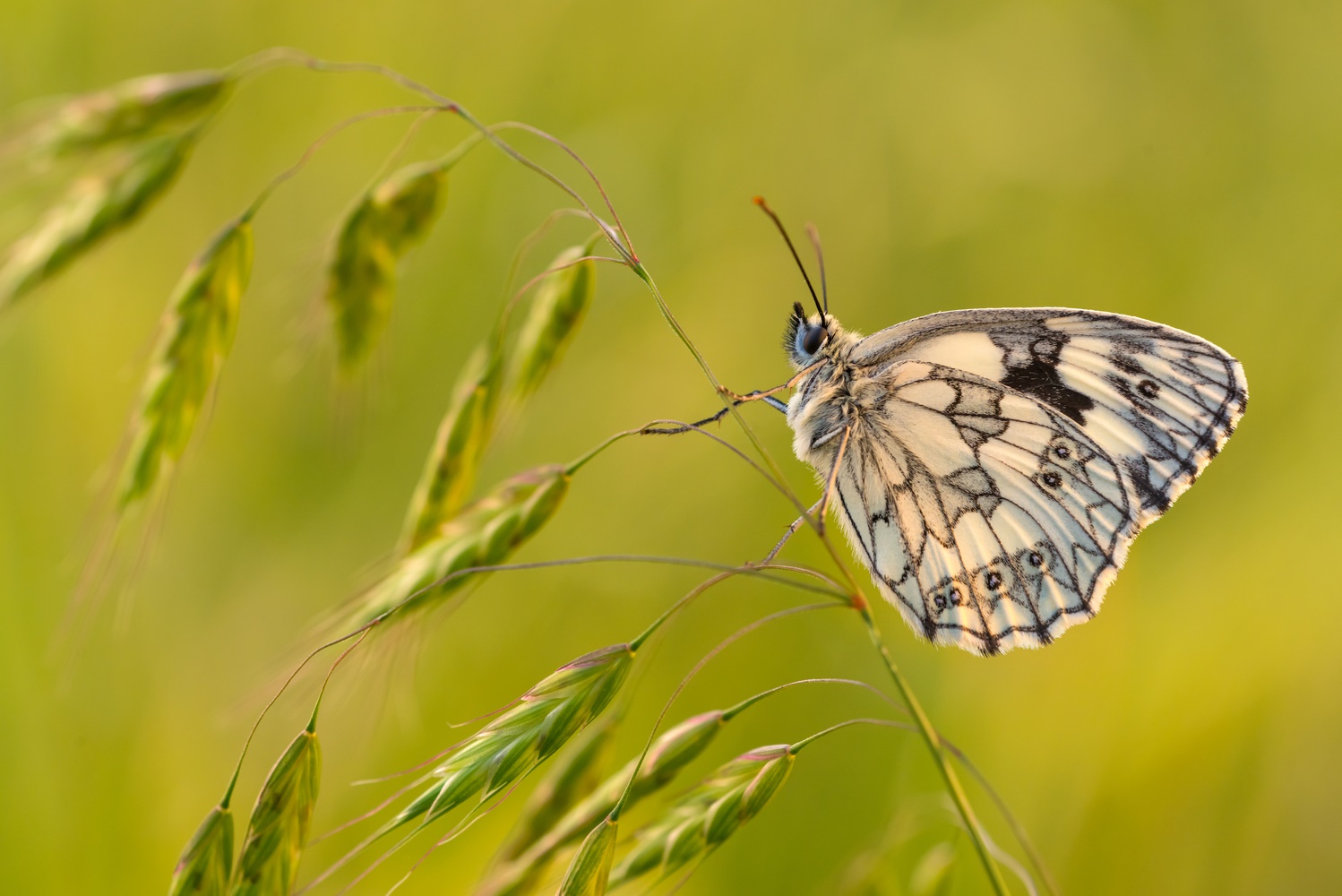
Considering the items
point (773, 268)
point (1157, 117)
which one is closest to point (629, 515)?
point (773, 268)

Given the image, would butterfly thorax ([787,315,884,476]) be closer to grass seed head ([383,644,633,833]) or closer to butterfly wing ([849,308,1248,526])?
butterfly wing ([849,308,1248,526])

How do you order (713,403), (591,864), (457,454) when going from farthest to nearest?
(713,403) < (457,454) < (591,864)

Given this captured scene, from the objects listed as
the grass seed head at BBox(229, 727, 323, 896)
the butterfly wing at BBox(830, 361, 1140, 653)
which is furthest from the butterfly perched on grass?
the grass seed head at BBox(229, 727, 323, 896)

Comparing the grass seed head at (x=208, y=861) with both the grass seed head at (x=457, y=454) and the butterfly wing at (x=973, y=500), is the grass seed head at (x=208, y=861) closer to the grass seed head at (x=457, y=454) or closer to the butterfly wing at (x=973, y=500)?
the grass seed head at (x=457, y=454)

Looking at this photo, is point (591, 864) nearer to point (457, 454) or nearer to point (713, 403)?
point (457, 454)

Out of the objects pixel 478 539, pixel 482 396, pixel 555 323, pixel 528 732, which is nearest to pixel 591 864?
pixel 528 732

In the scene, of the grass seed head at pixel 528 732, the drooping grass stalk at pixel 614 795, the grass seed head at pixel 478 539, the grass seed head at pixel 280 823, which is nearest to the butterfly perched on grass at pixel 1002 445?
the drooping grass stalk at pixel 614 795

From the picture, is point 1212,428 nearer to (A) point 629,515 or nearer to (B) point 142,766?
(A) point 629,515
